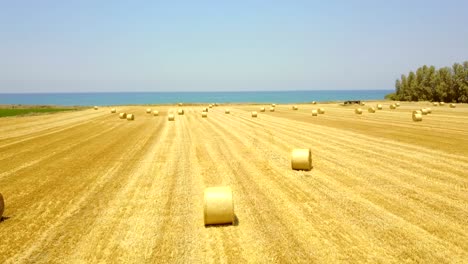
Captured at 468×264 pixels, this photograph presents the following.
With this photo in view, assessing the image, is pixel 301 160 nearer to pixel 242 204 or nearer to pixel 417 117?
pixel 242 204

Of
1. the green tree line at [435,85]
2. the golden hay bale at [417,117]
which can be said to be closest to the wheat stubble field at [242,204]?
the golden hay bale at [417,117]

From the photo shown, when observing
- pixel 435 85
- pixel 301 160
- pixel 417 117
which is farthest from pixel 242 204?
pixel 435 85

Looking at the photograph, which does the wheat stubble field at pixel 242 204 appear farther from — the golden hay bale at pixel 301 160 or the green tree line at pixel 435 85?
the green tree line at pixel 435 85

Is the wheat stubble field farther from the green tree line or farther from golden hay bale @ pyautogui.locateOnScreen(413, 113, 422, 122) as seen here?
the green tree line

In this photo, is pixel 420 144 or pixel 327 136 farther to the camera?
pixel 327 136

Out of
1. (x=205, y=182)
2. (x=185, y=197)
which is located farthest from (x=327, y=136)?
(x=185, y=197)

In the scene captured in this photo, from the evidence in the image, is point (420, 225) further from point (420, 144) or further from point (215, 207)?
point (420, 144)

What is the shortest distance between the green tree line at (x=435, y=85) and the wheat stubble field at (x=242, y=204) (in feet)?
222

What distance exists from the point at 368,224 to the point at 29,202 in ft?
29.2

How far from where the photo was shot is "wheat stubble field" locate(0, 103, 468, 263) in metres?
7.68

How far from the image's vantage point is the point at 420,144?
20047 mm

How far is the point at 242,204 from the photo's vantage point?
34.7 ft

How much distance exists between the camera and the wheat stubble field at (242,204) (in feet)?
25.2

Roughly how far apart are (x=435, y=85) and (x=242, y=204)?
283 ft
